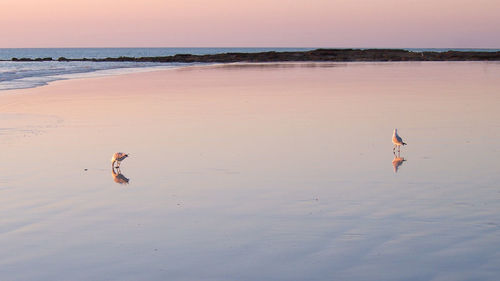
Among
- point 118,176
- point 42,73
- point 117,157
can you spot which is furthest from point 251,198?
point 42,73

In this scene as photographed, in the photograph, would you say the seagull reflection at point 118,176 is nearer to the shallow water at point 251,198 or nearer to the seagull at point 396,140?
the shallow water at point 251,198

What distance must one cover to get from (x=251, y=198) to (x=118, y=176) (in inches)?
96.9

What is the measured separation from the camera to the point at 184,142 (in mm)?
12781

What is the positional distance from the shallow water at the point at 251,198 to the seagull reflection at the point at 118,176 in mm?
142

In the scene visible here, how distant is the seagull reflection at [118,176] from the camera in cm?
949

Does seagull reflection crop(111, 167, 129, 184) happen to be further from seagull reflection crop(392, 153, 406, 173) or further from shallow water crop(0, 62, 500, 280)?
seagull reflection crop(392, 153, 406, 173)

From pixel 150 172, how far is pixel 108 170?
72 centimetres

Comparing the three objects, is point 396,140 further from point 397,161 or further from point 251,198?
point 251,198

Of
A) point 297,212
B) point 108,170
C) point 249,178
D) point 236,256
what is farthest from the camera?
point 108,170

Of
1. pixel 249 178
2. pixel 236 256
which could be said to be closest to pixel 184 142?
pixel 249 178

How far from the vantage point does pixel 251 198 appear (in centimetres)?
834

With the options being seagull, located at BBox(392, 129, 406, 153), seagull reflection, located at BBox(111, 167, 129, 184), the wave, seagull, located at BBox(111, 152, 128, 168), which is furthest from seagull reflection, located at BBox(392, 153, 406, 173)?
the wave

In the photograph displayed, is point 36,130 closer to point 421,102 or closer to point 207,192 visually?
point 207,192

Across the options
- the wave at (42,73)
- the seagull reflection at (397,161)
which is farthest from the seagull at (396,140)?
the wave at (42,73)
